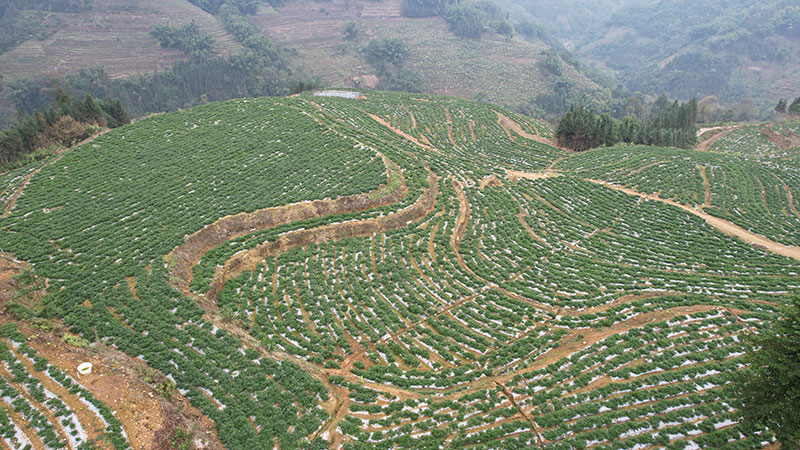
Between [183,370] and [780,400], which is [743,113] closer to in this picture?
[780,400]

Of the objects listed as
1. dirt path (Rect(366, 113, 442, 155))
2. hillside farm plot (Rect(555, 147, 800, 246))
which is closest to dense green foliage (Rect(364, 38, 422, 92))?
dirt path (Rect(366, 113, 442, 155))

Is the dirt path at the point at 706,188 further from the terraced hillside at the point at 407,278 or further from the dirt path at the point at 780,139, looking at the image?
the dirt path at the point at 780,139

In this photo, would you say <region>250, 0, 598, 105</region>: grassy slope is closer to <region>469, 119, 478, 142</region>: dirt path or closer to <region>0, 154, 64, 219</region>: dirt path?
<region>469, 119, 478, 142</region>: dirt path

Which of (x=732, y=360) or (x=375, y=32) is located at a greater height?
(x=375, y=32)

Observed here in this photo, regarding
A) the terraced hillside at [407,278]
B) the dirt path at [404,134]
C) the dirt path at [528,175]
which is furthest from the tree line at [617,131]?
the dirt path at [404,134]

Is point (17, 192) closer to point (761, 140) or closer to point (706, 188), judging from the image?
point (706, 188)

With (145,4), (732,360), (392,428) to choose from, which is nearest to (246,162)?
(392,428)
